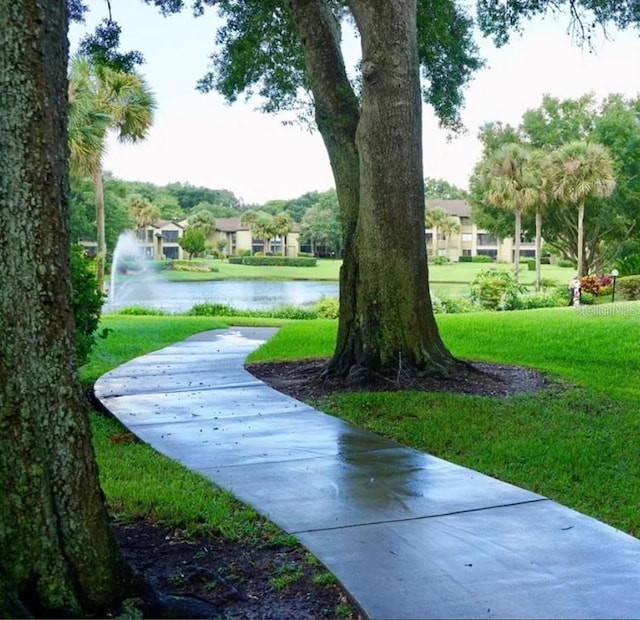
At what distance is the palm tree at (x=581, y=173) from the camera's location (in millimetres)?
37406

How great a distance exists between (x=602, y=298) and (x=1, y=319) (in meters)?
28.0

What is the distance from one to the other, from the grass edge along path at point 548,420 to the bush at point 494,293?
11.9 metres

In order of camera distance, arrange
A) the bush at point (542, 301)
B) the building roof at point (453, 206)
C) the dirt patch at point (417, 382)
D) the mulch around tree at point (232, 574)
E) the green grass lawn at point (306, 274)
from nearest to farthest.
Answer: the mulch around tree at point (232, 574) → the dirt patch at point (417, 382) → the bush at point (542, 301) → the green grass lawn at point (306, 274) → the building roof at point (453, 206)

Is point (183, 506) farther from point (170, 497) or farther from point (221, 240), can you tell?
point (221, 240)

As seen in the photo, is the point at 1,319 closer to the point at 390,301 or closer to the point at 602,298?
the point at 390,301

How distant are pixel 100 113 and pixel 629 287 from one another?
18.0m

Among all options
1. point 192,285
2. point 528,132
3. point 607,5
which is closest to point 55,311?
point 607,5

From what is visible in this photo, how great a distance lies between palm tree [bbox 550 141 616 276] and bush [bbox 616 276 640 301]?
478 inches

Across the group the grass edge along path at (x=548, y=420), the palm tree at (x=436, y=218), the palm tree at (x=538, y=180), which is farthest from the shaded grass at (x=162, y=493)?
the palm tree at (x=436, y=218)

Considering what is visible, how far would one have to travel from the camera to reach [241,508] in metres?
4.80

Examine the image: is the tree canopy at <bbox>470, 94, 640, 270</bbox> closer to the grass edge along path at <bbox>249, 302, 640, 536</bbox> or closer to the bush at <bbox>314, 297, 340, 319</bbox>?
the bush at <bbox>314, 297, 340, 319</bbox>

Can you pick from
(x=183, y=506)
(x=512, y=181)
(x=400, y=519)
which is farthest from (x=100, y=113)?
(x=400, y=519)

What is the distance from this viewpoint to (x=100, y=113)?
2656 cm

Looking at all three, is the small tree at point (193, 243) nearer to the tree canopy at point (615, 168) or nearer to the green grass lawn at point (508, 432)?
the tree canopy at point (615, 168)
